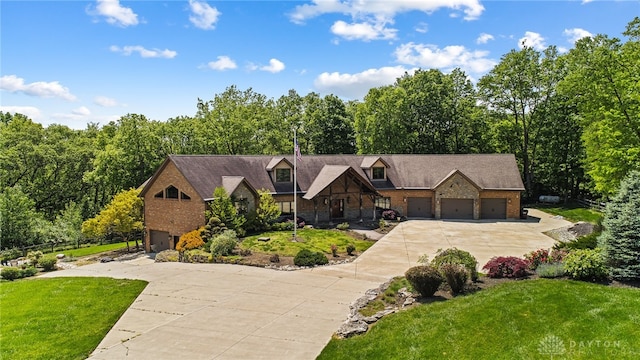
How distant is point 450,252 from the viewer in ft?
57.7

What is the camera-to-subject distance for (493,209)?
3878 centimetres

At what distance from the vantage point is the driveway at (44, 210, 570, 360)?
1228 cm

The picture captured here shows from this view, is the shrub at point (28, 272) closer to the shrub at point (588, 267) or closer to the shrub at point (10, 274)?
the shrub at point (10, 274)

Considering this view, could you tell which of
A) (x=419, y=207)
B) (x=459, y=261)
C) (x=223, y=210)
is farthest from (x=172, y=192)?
A: (x=419, y=207)

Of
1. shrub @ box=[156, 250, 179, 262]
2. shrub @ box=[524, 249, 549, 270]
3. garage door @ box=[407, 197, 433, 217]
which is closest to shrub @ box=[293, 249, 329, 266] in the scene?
shrub @ box=[156, 250, 179, 262]

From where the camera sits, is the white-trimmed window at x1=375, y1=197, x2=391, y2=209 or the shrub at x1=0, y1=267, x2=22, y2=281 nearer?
the shrub at x1=0, y1=267, x2=22, y2=281

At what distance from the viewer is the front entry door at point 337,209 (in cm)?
3662

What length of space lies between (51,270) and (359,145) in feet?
130

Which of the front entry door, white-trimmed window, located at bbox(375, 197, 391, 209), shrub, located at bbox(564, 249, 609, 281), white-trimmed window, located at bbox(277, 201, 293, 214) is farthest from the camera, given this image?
white-trimmed window, located at bbox(375, 197, 391, 209)

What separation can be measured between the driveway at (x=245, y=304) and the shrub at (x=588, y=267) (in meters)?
7.63

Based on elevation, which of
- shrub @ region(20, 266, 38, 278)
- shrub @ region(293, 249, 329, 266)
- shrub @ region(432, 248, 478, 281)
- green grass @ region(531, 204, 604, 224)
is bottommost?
shrub @ region(20, 266, 38, 278)

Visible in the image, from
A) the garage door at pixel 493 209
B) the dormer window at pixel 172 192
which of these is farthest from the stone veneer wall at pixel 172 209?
the garage door at pixel 493 209

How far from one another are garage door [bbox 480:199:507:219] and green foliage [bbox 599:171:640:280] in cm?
2377

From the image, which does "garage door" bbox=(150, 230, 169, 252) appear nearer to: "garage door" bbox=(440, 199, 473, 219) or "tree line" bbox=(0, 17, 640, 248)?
"tree line" bbox=(0, 17, 640, 248)
